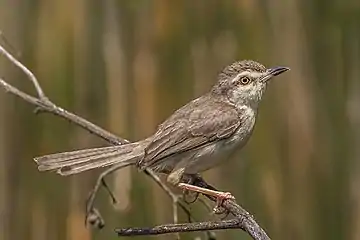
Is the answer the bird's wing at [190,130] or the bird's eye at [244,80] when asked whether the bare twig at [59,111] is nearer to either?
the bird's wing at [190,130]

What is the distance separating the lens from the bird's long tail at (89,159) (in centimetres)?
240

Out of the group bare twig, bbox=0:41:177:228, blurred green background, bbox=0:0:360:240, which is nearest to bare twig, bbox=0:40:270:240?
bare twig, bbox=0:41:177:228

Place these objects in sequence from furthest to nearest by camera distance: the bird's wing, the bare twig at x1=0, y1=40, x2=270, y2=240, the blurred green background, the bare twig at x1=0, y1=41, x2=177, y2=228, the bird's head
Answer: the blurred green background, the bird's head, the bird's wing, the bare twig at x1=0, y1=41, x2=177, y2=228, the bare twig at x1=0, y1=40, x2=270, y2=240

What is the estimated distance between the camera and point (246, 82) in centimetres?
271

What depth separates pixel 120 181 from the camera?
3.22m

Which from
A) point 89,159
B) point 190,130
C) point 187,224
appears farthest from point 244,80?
point 187,224

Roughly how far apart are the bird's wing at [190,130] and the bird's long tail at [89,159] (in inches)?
2.0

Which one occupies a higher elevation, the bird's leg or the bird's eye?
the bird's eye

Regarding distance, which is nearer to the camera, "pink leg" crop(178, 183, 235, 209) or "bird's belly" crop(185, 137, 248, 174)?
"pink leg" crop(178, 183, 235, 209)

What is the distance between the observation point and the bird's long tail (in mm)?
2400

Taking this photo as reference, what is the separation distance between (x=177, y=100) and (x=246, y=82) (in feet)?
2.33

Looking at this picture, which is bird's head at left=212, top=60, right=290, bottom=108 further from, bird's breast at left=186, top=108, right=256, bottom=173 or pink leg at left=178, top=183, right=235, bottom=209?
pink leg at left=178, top=183, right=235, bottom=209

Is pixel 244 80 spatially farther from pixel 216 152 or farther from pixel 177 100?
pixel 177 100

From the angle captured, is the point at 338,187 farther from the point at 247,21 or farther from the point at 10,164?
the point at 10,164
